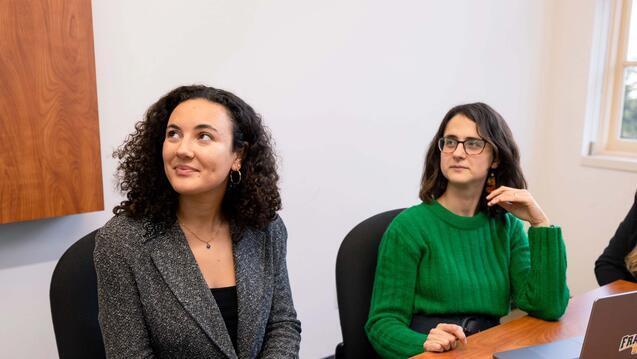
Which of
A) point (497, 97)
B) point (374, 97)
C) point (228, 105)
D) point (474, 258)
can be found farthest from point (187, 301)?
point (497, 97)

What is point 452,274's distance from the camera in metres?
1.51

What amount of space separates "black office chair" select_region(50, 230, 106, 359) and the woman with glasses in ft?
2.35

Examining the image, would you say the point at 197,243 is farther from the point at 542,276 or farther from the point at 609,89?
the point at 609,89

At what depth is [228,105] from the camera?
4.43 feet

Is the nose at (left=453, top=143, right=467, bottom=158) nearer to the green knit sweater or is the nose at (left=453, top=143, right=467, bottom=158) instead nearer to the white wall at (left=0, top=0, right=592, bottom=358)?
the green knit sweater

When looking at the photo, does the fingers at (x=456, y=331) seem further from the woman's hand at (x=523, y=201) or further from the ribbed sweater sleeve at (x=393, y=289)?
the woman's hand at (x=523, y=201)

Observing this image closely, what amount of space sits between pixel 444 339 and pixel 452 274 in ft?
1.01

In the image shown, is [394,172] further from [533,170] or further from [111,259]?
[111,259]

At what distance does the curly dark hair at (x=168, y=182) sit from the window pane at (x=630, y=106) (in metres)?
2.48

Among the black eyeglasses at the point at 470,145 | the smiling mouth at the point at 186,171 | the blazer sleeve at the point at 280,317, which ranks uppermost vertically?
the black eyeglasses at the point at 470,145

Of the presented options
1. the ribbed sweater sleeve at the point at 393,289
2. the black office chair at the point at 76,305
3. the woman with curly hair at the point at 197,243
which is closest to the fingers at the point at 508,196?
the ribbed sweater sleeve at the point at 393,289

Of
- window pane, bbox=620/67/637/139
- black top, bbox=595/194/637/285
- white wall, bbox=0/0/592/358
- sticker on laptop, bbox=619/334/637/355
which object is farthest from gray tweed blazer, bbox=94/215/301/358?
window pane, bbox=620/67/637/139

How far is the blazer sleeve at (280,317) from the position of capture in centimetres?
140

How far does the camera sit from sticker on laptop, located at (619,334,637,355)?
1.06 m
